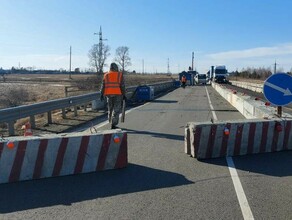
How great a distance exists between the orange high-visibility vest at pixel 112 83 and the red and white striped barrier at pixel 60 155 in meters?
4.21

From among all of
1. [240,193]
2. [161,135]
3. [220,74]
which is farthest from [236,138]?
[220,74]

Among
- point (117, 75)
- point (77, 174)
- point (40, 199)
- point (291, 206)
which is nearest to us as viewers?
point (291, 206)

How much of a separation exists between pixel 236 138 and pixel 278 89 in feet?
5.60

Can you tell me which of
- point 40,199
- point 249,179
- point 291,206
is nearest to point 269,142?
point 249,179

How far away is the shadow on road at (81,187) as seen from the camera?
18.2ft

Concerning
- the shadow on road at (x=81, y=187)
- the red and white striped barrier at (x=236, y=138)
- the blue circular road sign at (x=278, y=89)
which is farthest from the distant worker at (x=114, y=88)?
the shadow on road at (x=81, y=187)

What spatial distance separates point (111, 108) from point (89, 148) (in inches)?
183

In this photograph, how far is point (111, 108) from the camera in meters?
11.7

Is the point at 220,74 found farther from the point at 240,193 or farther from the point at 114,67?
Answer: the point at 240,193

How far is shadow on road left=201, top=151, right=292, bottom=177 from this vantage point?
23.5ft

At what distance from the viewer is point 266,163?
25.6ft

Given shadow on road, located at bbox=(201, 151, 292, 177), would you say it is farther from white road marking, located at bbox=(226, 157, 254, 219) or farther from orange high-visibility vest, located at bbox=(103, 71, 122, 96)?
orange high-visibility vest, located at bbox=(103, 71, 122, 96)

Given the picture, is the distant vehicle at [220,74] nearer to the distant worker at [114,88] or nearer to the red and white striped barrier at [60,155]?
the distant worker at [114,88]

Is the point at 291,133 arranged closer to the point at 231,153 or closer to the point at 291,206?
the point at 231,153
